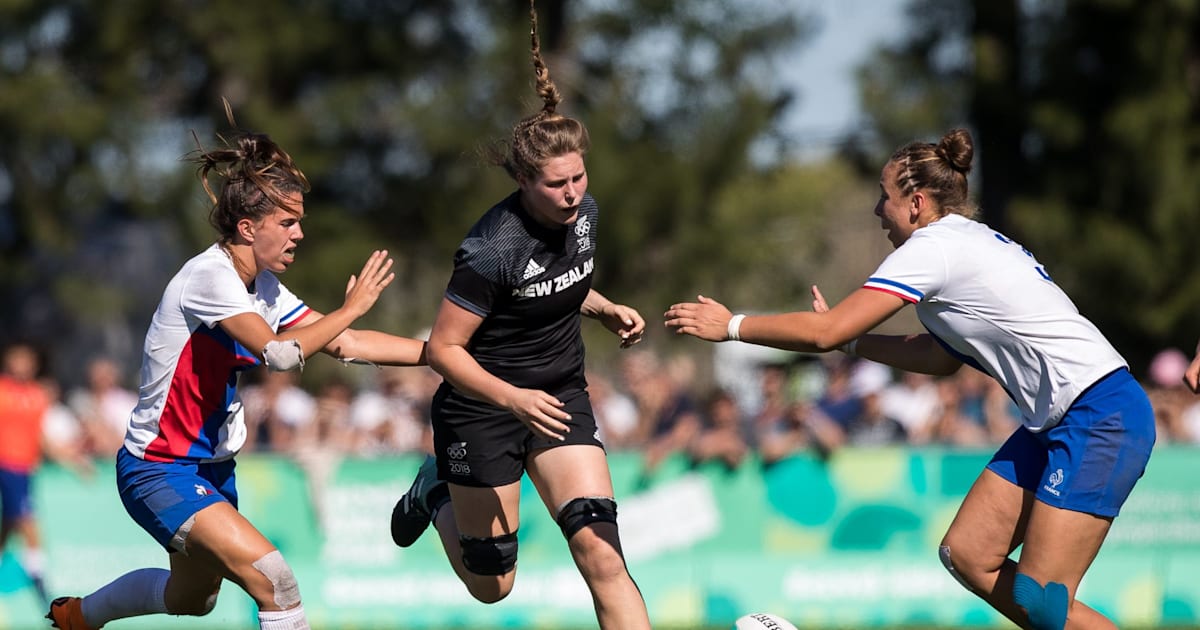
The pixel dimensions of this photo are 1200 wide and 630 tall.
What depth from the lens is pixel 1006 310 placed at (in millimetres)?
5227

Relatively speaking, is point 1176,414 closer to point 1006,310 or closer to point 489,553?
point 1006,310

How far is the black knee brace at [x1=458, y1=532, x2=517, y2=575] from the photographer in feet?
19.7

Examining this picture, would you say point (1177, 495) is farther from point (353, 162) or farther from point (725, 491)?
point (353, 162)

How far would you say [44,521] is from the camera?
10.6 m

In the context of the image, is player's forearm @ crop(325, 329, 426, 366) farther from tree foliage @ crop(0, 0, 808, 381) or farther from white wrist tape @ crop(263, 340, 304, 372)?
tree foliage @ crop(0, 0, 808, 381)

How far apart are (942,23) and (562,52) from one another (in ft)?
16.8

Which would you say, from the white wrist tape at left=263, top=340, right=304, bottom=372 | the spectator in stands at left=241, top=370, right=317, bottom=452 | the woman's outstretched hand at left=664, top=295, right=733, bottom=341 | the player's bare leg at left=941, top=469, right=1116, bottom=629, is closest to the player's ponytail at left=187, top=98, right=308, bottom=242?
the white wrist tape at left=263, top=340, right=304, bottom=372

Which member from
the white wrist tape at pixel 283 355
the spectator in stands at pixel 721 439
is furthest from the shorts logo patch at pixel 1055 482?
the spectator in stands at pixel 721 439

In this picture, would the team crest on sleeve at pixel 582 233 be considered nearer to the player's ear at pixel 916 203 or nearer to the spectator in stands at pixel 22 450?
the player's ear at pixel 916 203

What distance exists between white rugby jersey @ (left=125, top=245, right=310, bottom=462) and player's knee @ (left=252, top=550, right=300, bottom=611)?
568 mm

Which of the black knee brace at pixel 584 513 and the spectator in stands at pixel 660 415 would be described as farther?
the spectator in stands at pixel 660 415

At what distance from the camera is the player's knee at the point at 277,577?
5332 mm

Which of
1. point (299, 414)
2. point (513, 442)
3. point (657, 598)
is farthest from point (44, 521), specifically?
point (513, 442)

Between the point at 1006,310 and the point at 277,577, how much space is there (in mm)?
2838
